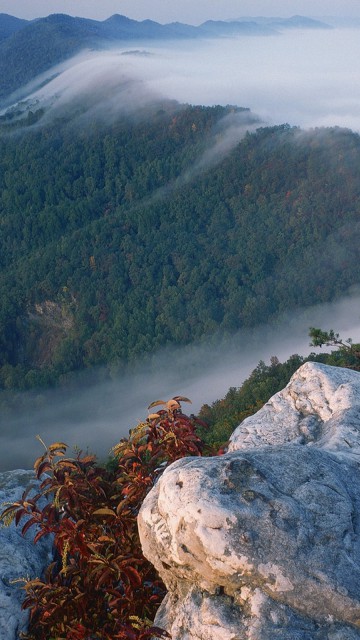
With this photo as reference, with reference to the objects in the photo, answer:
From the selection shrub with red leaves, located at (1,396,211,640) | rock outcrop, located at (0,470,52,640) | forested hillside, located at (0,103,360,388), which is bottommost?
forested hillside, located at (0,103,360,388)

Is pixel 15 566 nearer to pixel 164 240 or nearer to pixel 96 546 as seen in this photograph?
pixel 96 546

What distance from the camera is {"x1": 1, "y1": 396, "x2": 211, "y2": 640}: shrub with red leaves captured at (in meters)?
4.27

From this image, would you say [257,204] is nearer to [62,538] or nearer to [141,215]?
[141,215]

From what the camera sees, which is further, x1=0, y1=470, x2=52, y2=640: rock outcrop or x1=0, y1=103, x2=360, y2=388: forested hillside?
x1=0, y1=103, x2=360, y2=388: forested hillside

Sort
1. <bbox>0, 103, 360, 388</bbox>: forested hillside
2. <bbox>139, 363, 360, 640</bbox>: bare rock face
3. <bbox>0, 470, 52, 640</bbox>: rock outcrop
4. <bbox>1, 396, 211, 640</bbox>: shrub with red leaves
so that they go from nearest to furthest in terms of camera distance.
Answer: <bbox>139, 363, 360, 640</bbox>: bare rock face, <bbox>1, 396, 211, 640</bbox>: shrub with red leaves, <bbox>0, 470, 52, 640</bbox>: rock outcrop, <bbox>0, 103, 360, 388</bbox>: forested hillside

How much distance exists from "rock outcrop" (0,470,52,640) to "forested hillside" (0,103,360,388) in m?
75.2

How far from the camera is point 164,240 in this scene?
10112cm

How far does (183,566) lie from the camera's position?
13.3 ft

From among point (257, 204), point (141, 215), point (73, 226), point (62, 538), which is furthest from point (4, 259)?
point (62, 538)

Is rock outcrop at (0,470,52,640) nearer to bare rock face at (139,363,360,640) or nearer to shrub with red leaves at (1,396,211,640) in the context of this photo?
shrub with red leaves at (1,396,211,640)

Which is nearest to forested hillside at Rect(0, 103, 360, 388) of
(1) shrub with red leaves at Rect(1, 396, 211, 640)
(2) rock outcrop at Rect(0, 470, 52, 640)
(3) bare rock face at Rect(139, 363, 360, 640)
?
(2) rock outcrop at Rect(0, 470, 52, 640)

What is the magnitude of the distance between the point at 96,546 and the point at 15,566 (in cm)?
114

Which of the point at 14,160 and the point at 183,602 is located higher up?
the point at 183,602

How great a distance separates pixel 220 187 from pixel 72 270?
2960cm
